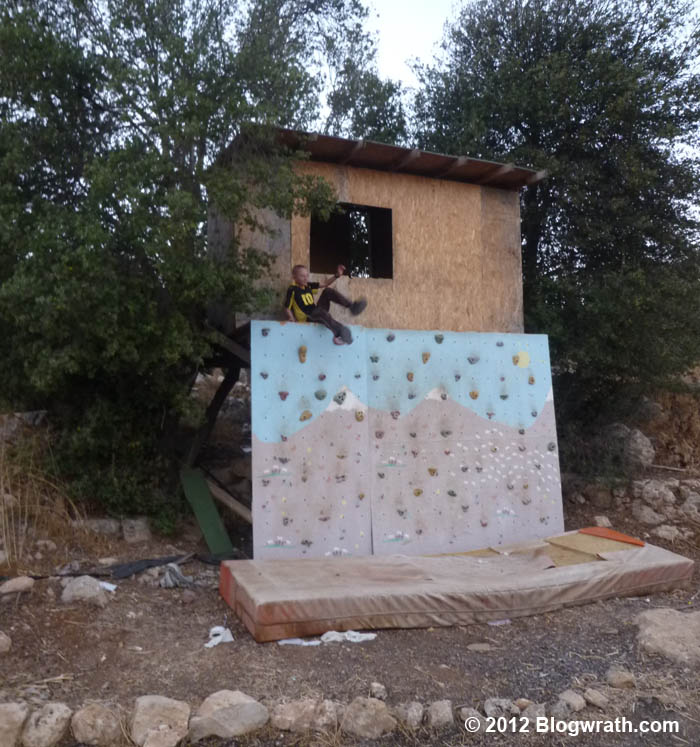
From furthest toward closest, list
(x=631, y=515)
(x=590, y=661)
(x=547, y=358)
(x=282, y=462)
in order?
(x=631, y=515)
(x=547, y=358)
(x=282, y=462)
(x=590, y=661)

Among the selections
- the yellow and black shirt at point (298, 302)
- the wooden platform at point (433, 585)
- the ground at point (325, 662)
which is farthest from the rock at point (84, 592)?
the yellow and black shirt at point (298, 302)

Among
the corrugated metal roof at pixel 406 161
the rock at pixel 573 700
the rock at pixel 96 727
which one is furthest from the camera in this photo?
the corrugated metal roof at pixel 406 161

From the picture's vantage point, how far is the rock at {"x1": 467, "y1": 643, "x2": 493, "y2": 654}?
501 centimetres

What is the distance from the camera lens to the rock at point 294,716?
3.81 m

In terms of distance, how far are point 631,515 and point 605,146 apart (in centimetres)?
585

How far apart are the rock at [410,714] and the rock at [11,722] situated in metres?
2.06

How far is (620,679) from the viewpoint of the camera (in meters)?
4.40

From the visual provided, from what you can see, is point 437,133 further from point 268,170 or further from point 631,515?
point 631,515

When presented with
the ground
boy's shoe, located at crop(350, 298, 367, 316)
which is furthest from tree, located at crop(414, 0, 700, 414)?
the ground

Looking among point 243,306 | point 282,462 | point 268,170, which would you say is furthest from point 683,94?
point 282,462

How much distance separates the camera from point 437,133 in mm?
11883

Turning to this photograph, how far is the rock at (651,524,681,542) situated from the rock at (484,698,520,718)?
575cm

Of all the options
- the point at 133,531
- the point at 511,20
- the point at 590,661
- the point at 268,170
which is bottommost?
the point at 590,661

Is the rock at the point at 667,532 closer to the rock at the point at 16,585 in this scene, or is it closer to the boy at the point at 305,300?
the boy at the point at 305,300
